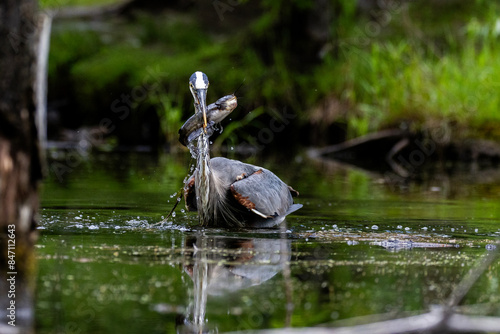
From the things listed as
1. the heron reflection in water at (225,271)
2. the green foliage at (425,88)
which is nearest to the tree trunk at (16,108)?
the heron reflection in water at (225,271)

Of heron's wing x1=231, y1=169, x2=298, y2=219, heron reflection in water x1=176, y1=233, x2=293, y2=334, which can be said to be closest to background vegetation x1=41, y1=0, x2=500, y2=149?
heron's wing x1=231, y1=169, x2=298, y2=219

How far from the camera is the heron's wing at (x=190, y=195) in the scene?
6406 millimetres

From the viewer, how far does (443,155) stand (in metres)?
12.5

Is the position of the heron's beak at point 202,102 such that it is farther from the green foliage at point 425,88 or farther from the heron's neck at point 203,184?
the green foliage at point 425,88

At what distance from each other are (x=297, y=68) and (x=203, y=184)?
973 centimetres

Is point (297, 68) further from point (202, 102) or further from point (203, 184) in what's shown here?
point (202, 102)

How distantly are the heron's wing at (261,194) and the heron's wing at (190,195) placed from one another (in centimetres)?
35

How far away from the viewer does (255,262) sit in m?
4.40

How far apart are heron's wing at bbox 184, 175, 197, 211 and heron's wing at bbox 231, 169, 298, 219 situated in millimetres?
347

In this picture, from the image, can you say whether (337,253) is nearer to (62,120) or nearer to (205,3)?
(62,120)

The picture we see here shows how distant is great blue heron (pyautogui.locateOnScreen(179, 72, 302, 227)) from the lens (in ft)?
19.1


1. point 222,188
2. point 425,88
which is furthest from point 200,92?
point 425,88

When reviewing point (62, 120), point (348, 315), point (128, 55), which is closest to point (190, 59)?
point (128, 55)

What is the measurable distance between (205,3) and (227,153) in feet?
21.6
